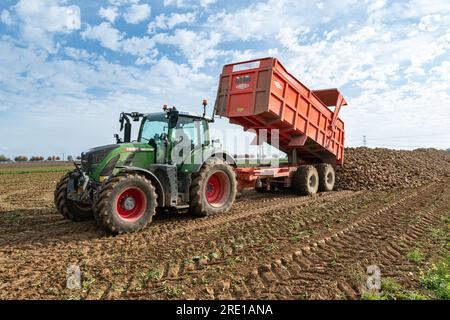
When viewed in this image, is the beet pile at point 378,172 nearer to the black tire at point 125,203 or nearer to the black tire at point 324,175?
the black tire at point 324,175

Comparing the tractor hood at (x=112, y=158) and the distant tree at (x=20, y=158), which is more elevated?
the distant tree at (x=20, y=158)

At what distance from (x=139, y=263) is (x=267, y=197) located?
22.7 ft

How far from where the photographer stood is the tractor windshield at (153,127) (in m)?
7.63

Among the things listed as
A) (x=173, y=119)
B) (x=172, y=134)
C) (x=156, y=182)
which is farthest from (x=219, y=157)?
(x=156, y=182)

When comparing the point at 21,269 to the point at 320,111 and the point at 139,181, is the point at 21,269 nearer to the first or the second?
the point at 139,181

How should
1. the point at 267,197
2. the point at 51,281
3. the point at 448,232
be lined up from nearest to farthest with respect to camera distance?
the point at 51,281
the point at 448,232
the point at 267,197

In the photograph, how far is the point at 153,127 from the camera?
25.7ft

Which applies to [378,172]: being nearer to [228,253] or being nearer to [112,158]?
[228,253]

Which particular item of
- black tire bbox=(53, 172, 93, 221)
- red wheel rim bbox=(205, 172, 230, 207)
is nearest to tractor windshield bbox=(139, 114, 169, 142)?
red wheel rim bbox=(205, 172, 230, 207)

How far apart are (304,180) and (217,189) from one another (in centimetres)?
379

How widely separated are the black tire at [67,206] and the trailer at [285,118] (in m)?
4.01

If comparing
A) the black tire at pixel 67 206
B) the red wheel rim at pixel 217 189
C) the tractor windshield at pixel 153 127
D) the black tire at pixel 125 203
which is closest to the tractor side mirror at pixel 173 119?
the tractor windshield at pixel 153 127

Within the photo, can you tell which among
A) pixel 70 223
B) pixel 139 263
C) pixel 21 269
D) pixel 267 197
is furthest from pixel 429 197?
pixel 21 269
